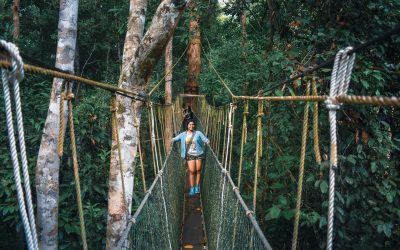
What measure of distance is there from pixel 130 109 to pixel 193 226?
1958mm

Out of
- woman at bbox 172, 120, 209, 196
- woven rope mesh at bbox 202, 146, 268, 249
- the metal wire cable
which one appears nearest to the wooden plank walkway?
woman at bbox 172, 120, 209, 196

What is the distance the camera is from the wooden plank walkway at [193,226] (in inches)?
128

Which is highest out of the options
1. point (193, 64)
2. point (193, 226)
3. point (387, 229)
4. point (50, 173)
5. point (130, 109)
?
point (193, 64)

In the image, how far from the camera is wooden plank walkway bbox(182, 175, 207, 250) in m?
3.25

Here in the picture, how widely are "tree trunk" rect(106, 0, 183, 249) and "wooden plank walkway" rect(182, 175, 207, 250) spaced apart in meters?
1.38

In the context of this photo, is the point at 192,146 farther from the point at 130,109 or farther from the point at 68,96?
the point at 68,96

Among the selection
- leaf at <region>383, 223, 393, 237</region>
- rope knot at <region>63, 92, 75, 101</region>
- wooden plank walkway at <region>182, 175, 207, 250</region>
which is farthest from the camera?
wooden plank walkway at <region>182, 175, 207, 250</region>

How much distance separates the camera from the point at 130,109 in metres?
2.03

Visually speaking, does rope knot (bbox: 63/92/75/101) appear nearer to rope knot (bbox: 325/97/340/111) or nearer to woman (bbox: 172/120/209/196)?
rope knot (bbox: 325/97/340/111)

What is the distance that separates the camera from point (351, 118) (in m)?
1.69

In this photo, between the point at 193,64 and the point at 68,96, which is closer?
the point at 68,96

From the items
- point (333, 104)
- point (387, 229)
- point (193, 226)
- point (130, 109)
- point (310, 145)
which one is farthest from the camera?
point (193, 226)

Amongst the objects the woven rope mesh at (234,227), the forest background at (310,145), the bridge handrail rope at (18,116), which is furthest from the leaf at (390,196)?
the bridge handrail rope at (18,116)

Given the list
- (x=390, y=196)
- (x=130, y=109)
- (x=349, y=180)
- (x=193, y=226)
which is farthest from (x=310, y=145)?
(x=193, y=226)
